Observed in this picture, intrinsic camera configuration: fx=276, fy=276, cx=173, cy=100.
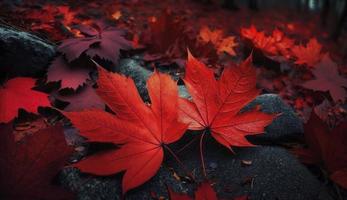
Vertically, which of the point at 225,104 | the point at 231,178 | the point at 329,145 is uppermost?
the point at 225,104

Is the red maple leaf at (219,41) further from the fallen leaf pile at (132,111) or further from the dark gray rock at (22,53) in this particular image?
the dark gray rock at (22,53)

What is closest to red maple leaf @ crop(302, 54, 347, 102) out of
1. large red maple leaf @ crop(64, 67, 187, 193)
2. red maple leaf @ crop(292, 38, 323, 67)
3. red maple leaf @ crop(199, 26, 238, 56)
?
red maple leaf @ crop(292, 38, 323, 67)

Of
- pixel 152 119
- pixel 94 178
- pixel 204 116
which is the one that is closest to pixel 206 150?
pixel 204 116

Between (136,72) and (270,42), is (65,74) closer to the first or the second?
(136,72)

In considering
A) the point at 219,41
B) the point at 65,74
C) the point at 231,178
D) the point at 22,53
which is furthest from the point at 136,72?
the point at 219,41

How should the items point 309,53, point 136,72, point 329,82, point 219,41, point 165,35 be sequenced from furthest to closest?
point 219,41 < point 309,53 < point 165,35 < point 329,82 < point 136,72

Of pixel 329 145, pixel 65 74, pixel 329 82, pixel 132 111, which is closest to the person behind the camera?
pixel 132 111

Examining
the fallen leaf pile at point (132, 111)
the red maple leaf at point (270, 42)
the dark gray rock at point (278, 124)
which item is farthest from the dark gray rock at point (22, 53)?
the red maple leaf at point (270, 42)
